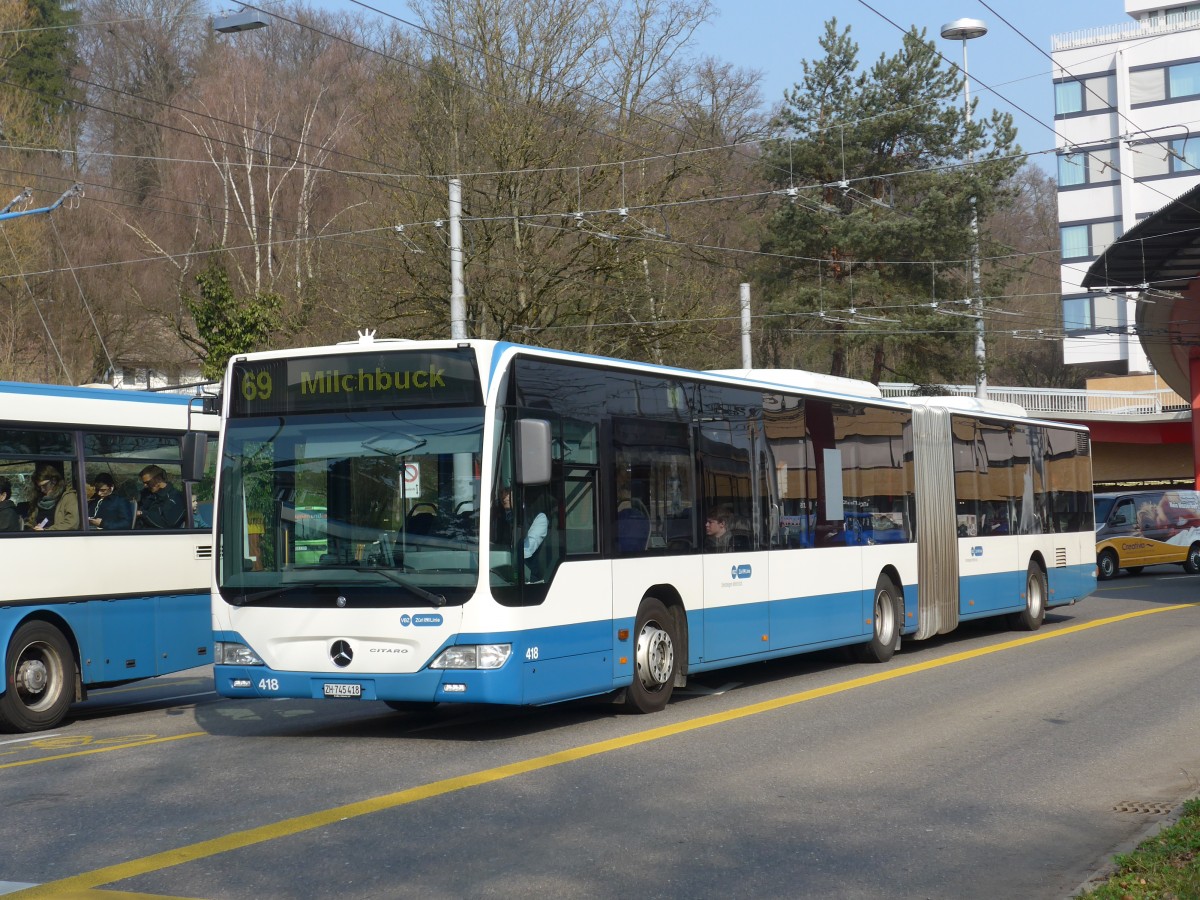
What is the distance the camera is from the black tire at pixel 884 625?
1728cm

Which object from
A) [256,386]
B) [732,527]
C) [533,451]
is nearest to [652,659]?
[732,527]

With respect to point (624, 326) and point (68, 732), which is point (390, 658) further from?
point (624, 326)

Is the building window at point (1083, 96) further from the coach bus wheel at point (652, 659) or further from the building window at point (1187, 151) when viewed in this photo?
the coach bus wheel at point (652, 659)

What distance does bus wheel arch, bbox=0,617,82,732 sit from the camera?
42.1 ft

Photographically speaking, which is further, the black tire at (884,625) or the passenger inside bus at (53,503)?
the black tire at (884,625)

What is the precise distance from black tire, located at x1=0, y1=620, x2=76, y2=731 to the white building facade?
79221mm

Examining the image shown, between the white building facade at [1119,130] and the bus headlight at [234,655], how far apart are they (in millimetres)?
80253

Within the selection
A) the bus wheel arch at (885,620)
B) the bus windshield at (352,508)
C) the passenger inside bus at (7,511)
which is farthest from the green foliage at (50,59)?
the bus windshield at (352,508)

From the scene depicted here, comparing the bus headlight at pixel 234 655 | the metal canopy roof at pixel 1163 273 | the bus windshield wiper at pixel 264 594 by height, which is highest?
the metal canopy roof at pixel 1163 273

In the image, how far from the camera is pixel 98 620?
13711 mm

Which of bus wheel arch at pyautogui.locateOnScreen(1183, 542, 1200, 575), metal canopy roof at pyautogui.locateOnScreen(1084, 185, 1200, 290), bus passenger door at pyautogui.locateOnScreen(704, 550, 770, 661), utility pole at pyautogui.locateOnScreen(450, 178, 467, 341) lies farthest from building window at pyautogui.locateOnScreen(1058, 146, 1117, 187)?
bus passenger door at pyautogui.locateOnScreen(704, 550, 770, 661)

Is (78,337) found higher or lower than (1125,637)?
higher

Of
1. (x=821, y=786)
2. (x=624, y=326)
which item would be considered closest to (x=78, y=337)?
(x=624, y=326)

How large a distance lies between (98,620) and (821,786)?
7.19m
